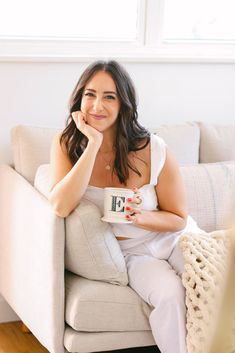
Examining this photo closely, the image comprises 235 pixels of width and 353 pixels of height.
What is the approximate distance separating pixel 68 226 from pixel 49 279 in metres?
0.19

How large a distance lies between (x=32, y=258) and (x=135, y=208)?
47 cm

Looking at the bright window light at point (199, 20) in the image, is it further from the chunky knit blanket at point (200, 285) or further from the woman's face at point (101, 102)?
the chunky knit blanket at point (200, 285)

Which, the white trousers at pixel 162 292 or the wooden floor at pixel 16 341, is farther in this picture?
the wooden floor at pixel 16 341

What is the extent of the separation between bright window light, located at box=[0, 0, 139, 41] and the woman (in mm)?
599

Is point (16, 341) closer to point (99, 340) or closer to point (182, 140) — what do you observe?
point (99, 340)

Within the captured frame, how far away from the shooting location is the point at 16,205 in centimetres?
246

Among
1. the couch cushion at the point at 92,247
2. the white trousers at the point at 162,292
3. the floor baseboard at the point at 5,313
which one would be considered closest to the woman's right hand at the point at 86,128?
the couch cushion at the point at 92,247

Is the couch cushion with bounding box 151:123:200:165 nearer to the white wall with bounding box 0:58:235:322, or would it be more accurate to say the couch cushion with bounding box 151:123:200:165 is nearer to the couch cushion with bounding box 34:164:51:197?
the white wall with bounding box 0:58:235:322

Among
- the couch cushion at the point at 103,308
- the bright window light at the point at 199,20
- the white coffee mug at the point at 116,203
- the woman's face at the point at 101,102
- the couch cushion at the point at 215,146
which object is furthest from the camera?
the bright window light at the point at 199,20

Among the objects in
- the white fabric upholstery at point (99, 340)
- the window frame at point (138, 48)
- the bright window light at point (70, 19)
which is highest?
the bright window light at point (70, 19)

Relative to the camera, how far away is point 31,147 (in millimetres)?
2498

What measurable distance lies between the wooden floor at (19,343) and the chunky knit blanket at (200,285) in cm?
68

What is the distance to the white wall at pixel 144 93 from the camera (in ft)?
8.86

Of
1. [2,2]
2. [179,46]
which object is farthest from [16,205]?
[179,46]
